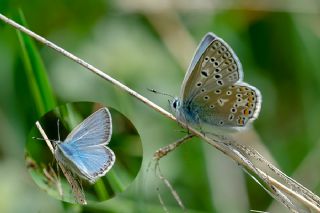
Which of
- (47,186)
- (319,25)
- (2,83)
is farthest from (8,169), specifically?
(319,25)

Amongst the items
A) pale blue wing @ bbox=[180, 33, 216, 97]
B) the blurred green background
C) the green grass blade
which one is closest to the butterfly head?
pale blue wing @ bbox=[180, 33, 216, 97]

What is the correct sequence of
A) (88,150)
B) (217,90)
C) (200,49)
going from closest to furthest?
(88,150) → (200,49) → (217,90)

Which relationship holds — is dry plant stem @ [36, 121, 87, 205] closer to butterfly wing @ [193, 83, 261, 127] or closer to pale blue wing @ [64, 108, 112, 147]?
pale blue wing @ [64, 108, 112, 147]

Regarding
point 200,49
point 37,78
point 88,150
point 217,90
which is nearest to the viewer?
point 88,150

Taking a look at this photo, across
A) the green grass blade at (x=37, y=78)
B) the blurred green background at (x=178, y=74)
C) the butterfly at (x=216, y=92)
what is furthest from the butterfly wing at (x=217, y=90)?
the blurred green background at (x=178, y=74)

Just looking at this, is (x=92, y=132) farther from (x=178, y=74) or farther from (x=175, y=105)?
(x=178, y=74)

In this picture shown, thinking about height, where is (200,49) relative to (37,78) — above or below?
above

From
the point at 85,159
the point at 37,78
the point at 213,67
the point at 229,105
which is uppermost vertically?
the point at 213,67

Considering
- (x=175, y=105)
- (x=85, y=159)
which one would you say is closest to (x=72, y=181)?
(x=85, y=159)

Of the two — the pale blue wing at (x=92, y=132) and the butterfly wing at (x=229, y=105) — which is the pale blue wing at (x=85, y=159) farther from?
the butterfly wing at (x=229, y=105)
